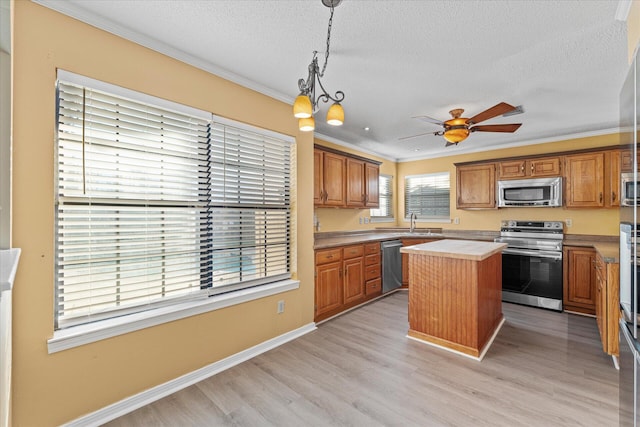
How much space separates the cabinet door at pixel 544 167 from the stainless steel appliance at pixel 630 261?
3.47 metres

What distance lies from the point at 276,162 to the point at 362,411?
7.39ft

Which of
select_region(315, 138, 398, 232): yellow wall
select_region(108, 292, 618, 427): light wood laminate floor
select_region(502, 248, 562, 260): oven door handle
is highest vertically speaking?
select_region(315, 138, 398, 232): yellow wall

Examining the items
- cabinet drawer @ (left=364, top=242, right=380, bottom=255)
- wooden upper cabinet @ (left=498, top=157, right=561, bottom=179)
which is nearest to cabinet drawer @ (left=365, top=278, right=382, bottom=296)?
cabinet drawer @ (left=364, top=242, right=380, bottom=255)

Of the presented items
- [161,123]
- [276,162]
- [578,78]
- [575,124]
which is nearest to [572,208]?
[575,124]

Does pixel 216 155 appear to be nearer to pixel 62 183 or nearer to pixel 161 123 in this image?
pixel 161 123

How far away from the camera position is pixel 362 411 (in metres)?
2.01

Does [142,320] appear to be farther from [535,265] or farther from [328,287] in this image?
[535,265]

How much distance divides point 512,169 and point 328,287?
3.46 m

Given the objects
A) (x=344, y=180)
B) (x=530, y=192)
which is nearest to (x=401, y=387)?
(x=344, y=180)

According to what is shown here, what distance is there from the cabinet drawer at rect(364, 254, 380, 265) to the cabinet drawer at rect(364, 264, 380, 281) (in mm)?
59

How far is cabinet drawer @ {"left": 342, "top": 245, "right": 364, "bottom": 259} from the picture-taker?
3.93 meters

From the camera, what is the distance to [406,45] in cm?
219

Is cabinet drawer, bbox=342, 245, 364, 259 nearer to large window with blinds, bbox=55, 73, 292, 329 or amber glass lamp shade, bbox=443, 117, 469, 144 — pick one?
large window with blinds, bbox=55, 73, 292, 329

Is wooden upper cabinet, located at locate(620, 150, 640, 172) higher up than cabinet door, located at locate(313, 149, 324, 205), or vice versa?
cabinet door, located at locate(313, 149, 324, 205)
